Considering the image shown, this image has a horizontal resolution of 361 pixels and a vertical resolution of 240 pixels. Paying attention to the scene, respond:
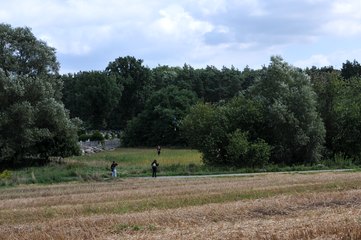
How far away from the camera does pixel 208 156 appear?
51.7m

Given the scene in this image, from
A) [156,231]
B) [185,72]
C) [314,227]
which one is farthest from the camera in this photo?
[185,72]

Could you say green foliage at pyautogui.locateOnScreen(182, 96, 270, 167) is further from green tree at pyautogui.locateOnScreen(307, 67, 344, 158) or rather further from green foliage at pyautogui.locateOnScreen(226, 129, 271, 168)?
green tree at pyautogui.locateOnScreen(307, 67, 344, 158)

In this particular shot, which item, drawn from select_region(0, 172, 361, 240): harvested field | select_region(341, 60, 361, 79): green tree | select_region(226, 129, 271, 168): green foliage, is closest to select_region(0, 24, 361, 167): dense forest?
select_region(226, 129, 271, 168): green foliage

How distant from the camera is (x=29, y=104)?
52.5m

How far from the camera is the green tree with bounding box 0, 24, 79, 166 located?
52.4m

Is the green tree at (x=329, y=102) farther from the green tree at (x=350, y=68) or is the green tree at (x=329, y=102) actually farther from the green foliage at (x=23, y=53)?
the green tree at (x=350, y=68)

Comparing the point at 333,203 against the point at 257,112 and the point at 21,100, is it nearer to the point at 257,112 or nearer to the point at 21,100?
the point at 257,112

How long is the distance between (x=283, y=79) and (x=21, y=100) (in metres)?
27.2

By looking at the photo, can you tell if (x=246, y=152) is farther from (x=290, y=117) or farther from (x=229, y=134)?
(x=290, y=117)

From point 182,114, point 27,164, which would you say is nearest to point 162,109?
point 182,114

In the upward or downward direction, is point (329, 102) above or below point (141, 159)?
above

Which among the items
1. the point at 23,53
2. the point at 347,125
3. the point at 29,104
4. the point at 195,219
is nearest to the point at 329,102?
the point at 347,125

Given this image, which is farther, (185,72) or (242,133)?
(185,72)

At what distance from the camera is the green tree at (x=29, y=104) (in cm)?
5244
